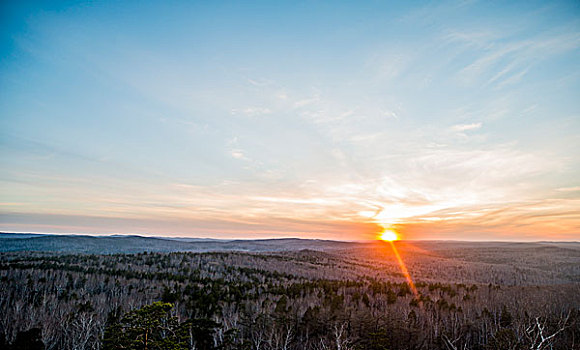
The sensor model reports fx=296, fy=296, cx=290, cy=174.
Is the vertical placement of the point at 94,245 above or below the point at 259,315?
below

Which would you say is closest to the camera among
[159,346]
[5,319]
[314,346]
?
[159,346]

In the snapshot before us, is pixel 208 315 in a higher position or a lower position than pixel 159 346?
lower

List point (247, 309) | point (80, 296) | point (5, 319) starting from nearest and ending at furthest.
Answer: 1. point (5, 319)
2. point (247, 309)
3. point (80, 296)

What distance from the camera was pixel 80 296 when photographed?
11102 millimetres

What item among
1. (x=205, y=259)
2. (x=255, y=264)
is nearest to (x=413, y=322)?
(x=255, y=264)

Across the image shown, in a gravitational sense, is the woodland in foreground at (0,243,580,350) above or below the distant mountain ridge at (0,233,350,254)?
above

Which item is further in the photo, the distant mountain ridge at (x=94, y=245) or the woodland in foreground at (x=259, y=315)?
the distant mountain ridge at (x=94, y=245)

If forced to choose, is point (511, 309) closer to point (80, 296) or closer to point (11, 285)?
point (80, 296)

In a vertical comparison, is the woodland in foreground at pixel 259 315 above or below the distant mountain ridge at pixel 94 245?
above

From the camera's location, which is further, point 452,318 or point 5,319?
point 452,318

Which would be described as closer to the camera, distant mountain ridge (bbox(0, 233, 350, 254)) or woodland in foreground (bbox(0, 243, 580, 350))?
woodland in foreground (bbox(0, 243, 580, 350))

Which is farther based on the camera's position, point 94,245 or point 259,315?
point 94,245

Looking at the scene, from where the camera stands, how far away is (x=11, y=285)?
1150cm

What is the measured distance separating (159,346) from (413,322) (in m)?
8.46
